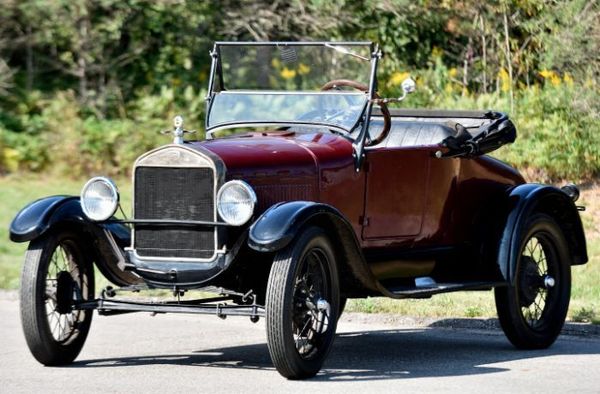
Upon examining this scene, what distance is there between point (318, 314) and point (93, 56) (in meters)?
10.8

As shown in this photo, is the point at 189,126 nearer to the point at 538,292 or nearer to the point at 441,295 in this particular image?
the point at 441,295

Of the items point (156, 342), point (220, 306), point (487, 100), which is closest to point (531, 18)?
point (487, 100)

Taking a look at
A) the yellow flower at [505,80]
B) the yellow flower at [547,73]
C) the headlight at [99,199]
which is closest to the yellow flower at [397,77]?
the yellow flower at [505,80]

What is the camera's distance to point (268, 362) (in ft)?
24.8

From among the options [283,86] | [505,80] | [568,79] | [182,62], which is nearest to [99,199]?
[283,86]

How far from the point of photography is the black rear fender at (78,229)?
7.17 meters

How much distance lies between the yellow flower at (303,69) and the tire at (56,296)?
6.59 ft

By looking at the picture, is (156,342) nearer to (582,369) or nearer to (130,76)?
(582,369)

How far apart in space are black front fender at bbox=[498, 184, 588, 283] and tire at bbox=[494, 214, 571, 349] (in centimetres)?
9

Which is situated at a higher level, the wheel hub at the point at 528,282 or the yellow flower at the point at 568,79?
the yellow flower at the point at 568,79

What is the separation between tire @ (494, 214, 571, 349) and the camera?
324 inches

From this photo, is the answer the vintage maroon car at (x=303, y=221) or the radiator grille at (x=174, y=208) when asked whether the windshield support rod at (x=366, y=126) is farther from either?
the radiator grille at (x=174, y=208)

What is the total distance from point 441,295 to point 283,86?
9.39 feet

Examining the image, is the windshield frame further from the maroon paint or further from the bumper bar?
the bumper bar
